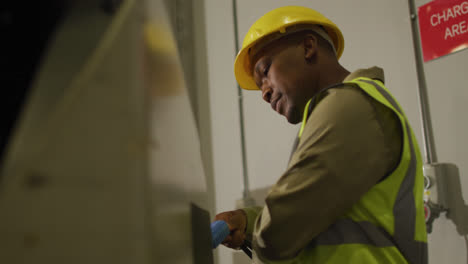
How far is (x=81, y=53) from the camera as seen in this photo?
0.62ft

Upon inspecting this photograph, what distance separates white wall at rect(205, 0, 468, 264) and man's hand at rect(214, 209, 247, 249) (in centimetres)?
62

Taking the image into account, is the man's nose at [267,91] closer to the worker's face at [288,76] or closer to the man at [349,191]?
the worker's face at [288,76]

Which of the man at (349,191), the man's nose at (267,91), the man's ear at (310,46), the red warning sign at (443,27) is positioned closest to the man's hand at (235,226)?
the man at (349,191)

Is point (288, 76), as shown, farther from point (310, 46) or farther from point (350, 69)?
point (350, 69)

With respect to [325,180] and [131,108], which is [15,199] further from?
[325,180]

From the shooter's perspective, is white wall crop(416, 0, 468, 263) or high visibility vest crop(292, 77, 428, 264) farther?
white wall crop(416, 0, 468, 263)

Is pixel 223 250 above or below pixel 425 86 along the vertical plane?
below

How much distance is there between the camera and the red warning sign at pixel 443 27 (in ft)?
3.54

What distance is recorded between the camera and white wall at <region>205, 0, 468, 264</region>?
1.05 metres

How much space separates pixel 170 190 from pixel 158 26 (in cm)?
13

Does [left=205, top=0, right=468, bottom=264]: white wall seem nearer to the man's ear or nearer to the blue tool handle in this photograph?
the man's ear

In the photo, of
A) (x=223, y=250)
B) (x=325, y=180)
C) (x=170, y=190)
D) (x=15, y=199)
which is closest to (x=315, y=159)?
(x=325, y=180)

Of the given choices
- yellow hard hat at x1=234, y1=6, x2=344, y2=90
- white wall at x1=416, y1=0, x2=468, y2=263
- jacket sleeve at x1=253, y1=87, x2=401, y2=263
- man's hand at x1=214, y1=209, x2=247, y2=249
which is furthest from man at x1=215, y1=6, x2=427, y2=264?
white wall at x1=416, y1=0, x2=468, y2=263

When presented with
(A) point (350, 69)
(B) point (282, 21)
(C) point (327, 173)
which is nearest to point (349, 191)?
(C) point (327, 173)
